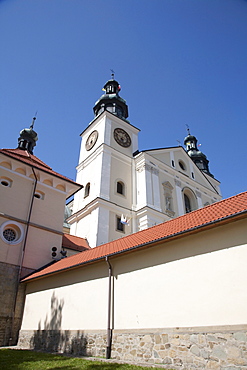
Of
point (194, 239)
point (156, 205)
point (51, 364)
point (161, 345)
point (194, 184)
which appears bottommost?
point (51, 364)

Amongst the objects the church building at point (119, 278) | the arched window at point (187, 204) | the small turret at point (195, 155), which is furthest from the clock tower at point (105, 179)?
the small turret at point (195, 155)

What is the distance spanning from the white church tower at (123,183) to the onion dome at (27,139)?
514 cm

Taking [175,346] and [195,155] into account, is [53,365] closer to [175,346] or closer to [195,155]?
[175,346]

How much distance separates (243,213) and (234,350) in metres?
3.08

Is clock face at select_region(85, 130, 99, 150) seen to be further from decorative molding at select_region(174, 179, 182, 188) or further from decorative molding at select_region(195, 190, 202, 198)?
decorative molding at select_region(195, 190, 202, 198)

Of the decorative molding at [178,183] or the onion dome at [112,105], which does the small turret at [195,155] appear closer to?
the decorative molding at [178,183]

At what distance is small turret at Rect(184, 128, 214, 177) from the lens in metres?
41.9

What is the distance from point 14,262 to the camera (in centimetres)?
1384

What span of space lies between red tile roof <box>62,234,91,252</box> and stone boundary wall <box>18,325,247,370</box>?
27.3 ft

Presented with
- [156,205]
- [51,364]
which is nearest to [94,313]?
[51,364]

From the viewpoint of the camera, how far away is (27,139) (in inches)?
949

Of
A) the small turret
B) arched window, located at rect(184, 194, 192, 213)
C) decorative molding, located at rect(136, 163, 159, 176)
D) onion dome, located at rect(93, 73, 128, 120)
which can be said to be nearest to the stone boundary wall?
decorative molding, located at rect(136, 163, 159, 176)

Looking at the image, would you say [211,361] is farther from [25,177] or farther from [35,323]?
[25,177]

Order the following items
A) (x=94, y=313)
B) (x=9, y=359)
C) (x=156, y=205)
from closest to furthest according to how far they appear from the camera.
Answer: (x=9, y=359), (x=94, y=313), (x=156, y=205)
